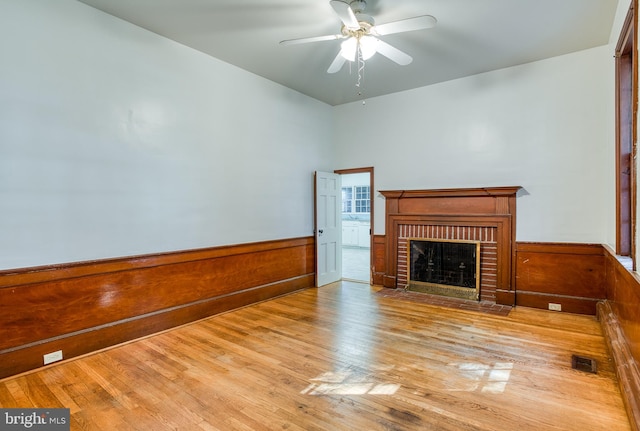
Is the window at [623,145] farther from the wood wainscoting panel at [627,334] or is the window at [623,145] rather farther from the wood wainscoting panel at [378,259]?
the wood wainscoting panel at [378,259]

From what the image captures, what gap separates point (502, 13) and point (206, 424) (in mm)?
4300

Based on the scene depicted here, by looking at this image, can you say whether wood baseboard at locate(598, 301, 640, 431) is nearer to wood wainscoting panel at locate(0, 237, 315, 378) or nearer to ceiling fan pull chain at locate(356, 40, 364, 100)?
ceiling fan pull chain at locate(356, 40, 364, 100)

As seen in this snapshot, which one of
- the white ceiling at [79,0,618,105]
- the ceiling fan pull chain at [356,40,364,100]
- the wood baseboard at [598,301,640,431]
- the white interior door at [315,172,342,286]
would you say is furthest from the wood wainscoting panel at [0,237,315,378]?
the wood baseboard at [598,301,640,431]

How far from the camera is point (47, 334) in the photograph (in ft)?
9.63

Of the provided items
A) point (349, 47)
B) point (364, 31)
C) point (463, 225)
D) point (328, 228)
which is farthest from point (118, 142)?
point (463, 225)

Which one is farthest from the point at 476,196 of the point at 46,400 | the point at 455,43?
the point at 46,400

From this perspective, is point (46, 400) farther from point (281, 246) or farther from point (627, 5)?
point (627, 5)

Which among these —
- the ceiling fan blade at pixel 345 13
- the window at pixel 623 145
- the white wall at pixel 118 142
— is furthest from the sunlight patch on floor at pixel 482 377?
the white wall at pixel 118 142

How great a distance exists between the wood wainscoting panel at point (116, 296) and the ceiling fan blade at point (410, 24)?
3099mm

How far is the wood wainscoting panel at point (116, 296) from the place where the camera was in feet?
9.16

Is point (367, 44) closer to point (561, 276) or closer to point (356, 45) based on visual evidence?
point (356, 45)

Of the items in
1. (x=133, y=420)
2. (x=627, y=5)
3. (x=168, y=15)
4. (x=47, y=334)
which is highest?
(x=168, y=15)

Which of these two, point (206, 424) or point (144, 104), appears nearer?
point (206, 424)

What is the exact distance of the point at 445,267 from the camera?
17.1 ft
